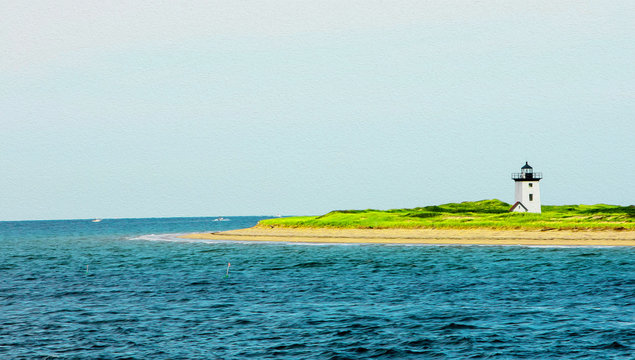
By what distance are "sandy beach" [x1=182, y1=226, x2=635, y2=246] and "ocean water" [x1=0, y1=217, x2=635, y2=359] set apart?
2152cm

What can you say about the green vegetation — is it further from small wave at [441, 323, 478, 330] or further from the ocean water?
small wave at [441, 323, 478, 330]

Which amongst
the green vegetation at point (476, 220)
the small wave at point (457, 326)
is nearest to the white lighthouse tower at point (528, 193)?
the green vegetation at point (476, 220)

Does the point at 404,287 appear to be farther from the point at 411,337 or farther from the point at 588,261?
the point at 588,261

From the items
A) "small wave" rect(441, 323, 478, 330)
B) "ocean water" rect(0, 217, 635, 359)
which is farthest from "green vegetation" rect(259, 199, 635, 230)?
"small wave" rect(441, 323, 478, 330)

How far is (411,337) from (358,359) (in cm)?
372

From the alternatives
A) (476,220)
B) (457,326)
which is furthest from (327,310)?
(476,220)

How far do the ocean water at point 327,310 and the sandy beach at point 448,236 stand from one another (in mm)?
21520

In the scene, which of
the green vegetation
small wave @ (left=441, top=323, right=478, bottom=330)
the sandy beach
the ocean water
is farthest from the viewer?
the green vegetation

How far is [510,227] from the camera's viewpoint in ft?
283

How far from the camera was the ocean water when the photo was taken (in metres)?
22.3

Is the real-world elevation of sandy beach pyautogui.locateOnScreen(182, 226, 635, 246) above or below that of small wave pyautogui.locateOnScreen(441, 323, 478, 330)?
above

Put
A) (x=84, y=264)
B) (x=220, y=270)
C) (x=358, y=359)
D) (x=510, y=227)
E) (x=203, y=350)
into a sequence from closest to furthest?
(x=358, y=359)
(x=203, y=350)
(x=220, y=270)
(x=84, y=264)
(x=510, y=227)

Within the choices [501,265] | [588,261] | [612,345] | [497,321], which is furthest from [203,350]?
[588,261]

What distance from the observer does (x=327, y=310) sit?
3006 centimetres
